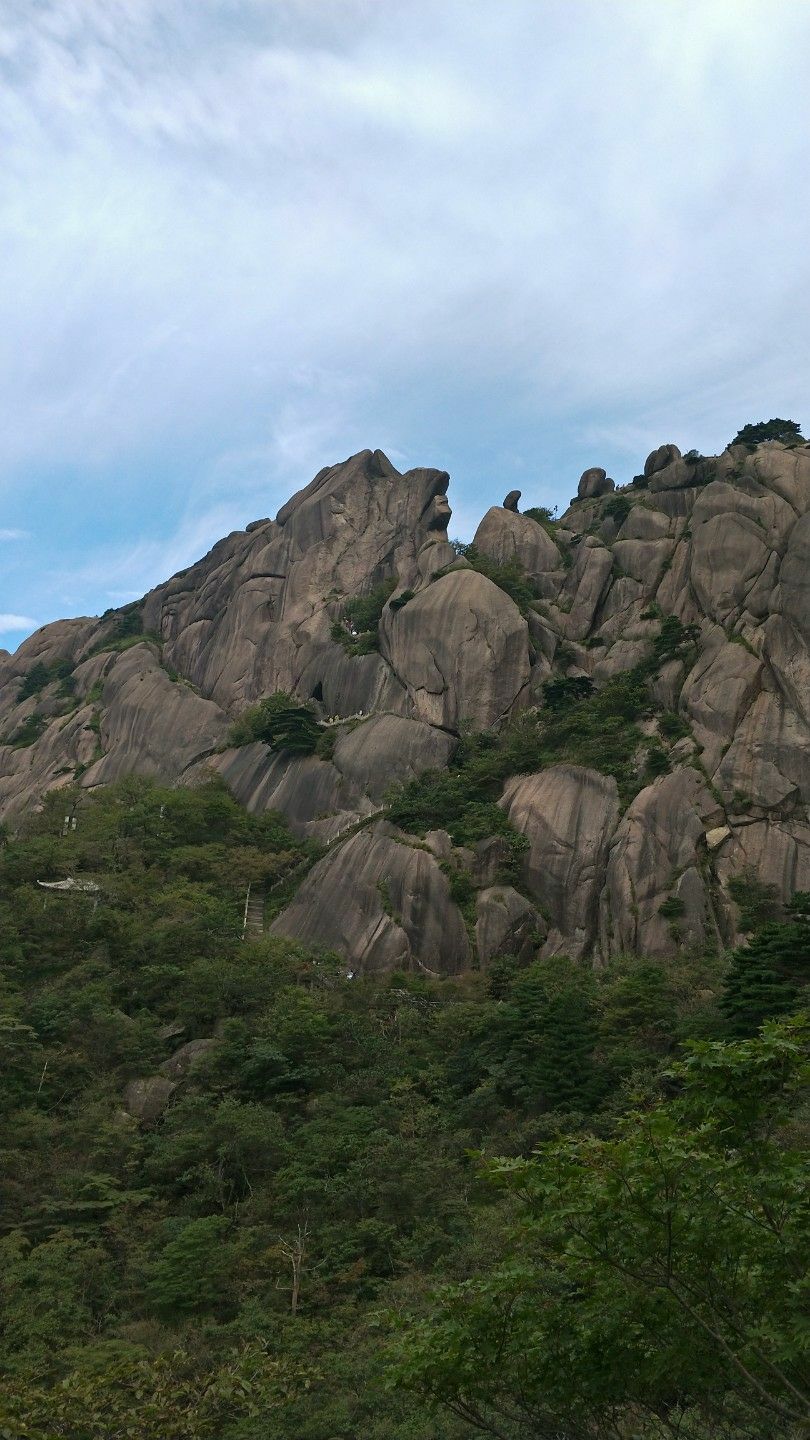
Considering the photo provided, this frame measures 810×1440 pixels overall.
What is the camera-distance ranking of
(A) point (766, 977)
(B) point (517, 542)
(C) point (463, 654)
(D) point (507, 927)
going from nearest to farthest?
(A) point (766, 977) < (D) point (507, 927) < (C) point (463, 654) < (B) point (517, 542)

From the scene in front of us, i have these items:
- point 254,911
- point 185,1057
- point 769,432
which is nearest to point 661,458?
point 769,432

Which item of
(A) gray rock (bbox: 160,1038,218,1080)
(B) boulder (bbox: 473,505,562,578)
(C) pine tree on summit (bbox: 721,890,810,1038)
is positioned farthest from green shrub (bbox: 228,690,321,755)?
(C) pine tree on summit (bbox: 721,890,810,1038)

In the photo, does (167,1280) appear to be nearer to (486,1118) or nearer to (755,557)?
(486,1118)

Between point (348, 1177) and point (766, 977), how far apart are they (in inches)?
372

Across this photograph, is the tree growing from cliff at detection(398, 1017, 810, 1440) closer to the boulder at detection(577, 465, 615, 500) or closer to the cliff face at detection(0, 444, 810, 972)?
the cliff face at detection(0, 444, 810, 972)

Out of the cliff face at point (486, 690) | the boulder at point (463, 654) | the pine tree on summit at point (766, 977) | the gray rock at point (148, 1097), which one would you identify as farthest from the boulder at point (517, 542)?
the gray rock at point (148, 1097)

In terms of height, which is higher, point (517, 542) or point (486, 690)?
point (517, 542)

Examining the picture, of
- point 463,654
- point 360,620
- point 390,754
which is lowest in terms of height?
point 390,754

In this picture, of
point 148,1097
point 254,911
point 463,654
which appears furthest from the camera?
point 463,654

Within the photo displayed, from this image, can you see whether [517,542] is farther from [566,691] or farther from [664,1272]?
[664,1272]

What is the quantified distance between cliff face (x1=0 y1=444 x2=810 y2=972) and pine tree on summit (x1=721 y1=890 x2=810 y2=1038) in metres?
6.96

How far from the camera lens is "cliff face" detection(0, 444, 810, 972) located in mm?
34969

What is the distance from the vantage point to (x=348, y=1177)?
2269 centimetres

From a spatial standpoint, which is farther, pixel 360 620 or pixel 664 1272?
pixel 360 620
